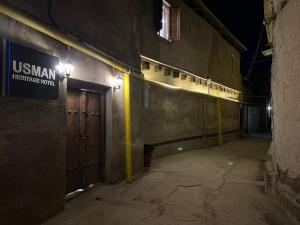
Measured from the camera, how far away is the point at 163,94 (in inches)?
533

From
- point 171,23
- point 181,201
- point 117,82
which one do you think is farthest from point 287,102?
point 171,23

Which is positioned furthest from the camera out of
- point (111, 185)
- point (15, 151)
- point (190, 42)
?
point (190, 42)

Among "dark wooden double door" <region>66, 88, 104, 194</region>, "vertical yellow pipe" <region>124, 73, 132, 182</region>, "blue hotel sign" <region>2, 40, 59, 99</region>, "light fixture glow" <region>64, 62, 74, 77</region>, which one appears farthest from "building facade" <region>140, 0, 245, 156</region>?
"blue hotel sign" <region>2, 40, 59, 99</region>

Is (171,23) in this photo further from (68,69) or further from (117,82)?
(68,69)

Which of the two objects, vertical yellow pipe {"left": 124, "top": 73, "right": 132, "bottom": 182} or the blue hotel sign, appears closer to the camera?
the blue hotel sign

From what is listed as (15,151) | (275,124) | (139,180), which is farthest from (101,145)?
(275,124)

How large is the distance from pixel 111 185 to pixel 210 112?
12111 mm

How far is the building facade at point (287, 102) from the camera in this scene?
5.12 metres

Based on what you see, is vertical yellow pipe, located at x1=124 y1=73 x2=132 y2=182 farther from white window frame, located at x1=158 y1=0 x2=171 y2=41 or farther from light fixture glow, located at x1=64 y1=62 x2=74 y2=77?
white window frame, located at x1=158 y1=0 x2=171 y2=41

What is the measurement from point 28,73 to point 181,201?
4474 millimetres

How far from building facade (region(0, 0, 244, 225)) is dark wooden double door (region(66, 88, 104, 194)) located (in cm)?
3

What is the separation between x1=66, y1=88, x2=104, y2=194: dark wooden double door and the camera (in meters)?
6.98

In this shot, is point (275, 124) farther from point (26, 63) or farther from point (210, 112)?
point (210, 112)

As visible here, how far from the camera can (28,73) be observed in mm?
4957
